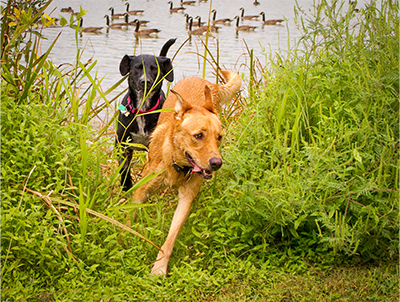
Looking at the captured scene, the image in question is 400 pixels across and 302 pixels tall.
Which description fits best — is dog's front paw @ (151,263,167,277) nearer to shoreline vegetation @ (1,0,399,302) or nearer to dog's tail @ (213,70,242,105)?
shoreline vegetation @ (1,0,399,302)

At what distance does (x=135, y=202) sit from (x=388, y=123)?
2.40 meters

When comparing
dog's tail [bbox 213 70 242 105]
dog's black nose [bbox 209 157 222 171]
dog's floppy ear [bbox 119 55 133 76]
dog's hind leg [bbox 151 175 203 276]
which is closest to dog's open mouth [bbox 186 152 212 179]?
dog's black nose [bbox 209 157 222 171]

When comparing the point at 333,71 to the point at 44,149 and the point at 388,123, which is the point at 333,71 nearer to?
the point at 388,123

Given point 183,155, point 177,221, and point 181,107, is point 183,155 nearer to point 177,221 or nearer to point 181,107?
point 181,107

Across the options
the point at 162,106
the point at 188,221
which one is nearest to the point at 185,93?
the point at 162,106

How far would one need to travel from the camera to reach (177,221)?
3674 mm

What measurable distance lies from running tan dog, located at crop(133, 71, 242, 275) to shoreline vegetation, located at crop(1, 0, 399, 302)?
0.61 feet

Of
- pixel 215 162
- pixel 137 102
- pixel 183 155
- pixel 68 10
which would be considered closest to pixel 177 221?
pixel 183 155

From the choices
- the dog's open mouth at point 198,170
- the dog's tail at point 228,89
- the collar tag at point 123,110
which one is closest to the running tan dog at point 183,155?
the dog's open mouth at point 198,170

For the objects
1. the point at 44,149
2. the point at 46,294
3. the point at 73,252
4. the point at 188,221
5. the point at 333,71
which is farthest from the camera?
the point at 333,71

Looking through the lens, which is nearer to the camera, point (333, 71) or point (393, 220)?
point (393, 220)

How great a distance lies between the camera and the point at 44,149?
359 cm

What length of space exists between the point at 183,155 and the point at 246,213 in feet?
2.47

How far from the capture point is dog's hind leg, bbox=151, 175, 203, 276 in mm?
3492
